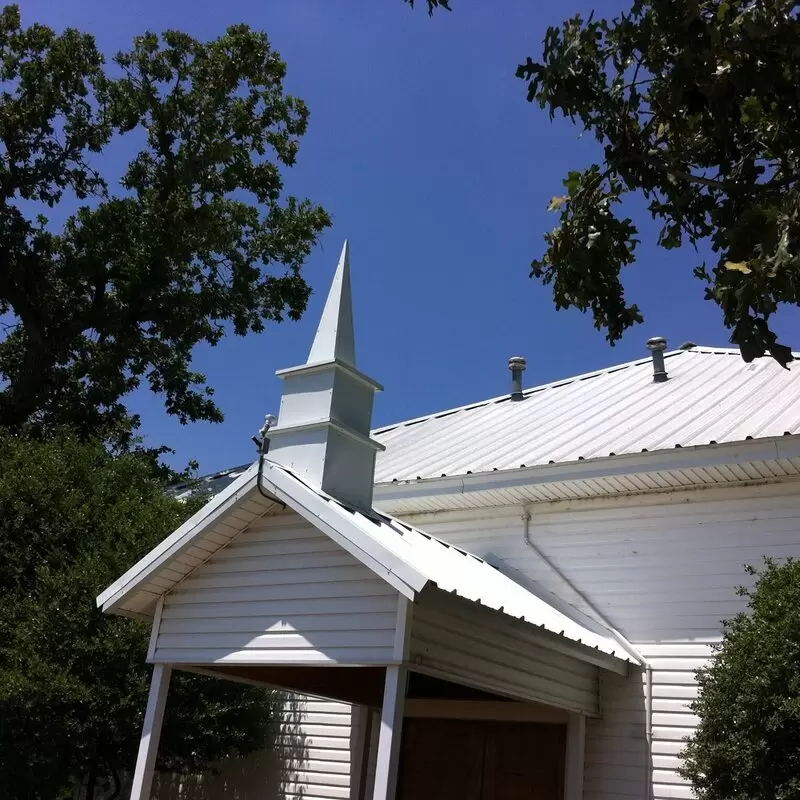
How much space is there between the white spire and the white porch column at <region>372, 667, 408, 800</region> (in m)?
3.46

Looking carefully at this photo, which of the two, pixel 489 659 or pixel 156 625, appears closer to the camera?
pixel 489 659

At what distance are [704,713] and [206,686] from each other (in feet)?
19.5

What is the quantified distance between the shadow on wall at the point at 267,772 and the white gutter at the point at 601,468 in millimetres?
3288

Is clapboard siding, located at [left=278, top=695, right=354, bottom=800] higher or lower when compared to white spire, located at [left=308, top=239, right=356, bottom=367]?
lower

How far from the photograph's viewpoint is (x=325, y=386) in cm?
925

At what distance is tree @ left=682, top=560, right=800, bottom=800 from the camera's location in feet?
26.0

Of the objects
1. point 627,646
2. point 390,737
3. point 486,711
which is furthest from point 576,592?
point 390,737

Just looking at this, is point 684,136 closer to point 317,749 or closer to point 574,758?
point 574,758

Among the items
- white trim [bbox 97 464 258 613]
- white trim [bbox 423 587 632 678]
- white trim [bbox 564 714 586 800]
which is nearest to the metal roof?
white trim [bbox 423 587 632 678]

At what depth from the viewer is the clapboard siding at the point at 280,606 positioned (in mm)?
7406

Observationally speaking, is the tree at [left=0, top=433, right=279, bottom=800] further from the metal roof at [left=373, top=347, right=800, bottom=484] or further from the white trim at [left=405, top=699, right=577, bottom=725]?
the metal roof at [left=373, top=347, right=800, bottom=484]

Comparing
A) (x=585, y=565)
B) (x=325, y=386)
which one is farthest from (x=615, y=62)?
(x=585, y=565)

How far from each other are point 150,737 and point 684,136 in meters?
6.70

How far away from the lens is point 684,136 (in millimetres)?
7098
